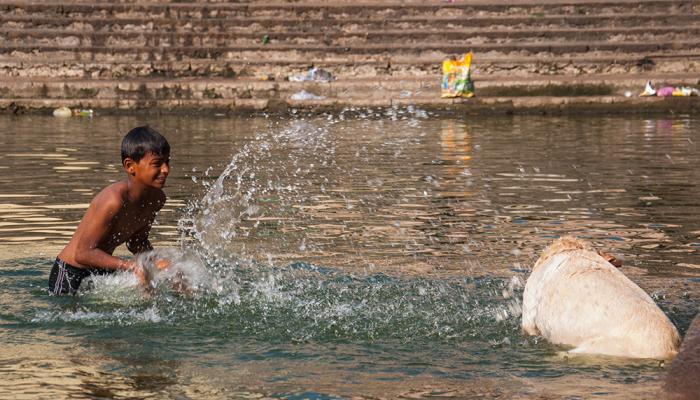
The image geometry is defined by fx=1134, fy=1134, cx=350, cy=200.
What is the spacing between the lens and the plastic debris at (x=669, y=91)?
56.4 feet

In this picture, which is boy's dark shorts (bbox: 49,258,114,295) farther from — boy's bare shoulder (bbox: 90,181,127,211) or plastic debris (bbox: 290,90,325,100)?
plastic debris (bbox: 290,90,325,100)

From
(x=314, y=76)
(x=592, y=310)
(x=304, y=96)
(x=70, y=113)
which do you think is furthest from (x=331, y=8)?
(x=592, y=310)

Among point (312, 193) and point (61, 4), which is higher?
point (61, 4)

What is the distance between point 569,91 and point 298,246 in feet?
36.8

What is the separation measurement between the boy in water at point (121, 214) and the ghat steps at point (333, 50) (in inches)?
455

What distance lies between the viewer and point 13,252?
715cm

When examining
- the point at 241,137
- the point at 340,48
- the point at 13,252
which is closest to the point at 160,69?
the point at 340,48

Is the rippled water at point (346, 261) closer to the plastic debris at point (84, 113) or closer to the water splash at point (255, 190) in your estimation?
the water splash at point (255, 190)

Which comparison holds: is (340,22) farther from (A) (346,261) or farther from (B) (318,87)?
(A) (346,261)

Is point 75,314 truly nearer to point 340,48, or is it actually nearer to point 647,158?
point 647,158

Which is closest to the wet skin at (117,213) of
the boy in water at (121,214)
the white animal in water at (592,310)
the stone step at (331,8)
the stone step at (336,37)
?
the boy in water at (121,214)

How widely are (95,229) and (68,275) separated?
0.39m

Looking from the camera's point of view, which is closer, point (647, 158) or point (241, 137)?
point (647, 158)

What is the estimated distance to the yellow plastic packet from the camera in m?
17.2
